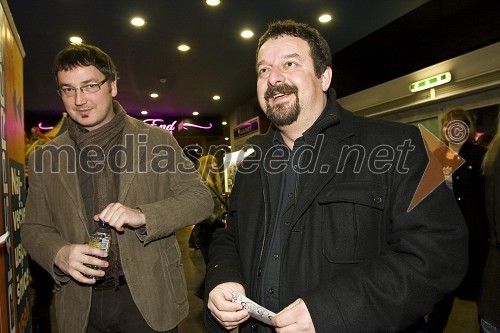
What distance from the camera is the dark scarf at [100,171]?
177 cm

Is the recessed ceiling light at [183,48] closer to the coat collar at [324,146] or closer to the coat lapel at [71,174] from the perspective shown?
the coat lapel at [71,174]

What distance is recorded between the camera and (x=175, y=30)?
19.9 ft

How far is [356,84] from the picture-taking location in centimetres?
726

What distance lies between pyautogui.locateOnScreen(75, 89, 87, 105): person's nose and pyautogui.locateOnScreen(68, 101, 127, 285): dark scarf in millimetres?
147

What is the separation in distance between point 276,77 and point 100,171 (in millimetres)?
938

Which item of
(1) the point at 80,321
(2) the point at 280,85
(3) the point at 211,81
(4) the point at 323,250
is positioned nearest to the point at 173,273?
(1) the point at 80,321

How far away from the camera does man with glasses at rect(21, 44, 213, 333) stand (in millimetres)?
1687

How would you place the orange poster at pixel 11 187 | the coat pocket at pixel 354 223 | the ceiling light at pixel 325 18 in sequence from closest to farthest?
the coat pocket at pixel 354 223 → the orange poster at pixel 11 187 → the ceiling light at pixel 325 18

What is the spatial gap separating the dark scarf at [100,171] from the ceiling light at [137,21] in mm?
4246

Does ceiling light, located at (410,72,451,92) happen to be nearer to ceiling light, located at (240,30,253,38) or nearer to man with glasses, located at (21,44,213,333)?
ceiling light, located at (240,30,253,38)

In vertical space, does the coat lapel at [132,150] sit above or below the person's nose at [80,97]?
below

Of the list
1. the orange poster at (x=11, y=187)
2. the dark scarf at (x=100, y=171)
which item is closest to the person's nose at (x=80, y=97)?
the dark scarf at (x=100, y=171)

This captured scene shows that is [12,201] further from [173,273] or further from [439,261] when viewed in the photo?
[439,261]

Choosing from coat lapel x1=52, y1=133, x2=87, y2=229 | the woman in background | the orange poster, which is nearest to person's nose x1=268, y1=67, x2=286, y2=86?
coat lapel x1=52, y1=133, x2=87, y2=229
